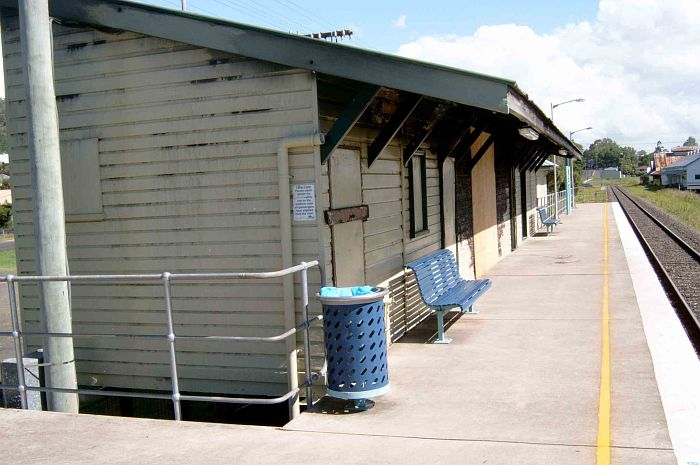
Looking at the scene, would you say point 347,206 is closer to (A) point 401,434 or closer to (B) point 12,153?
(A) point 401,434

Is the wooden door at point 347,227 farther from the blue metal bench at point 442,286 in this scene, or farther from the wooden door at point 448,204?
the wooden door at point 448,204

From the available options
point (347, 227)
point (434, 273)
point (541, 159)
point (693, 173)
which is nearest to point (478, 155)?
point (434, 273)

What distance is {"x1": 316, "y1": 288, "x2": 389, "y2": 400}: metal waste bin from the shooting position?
18.1 ft

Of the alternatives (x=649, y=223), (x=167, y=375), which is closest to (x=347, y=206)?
(x=167, y=375)

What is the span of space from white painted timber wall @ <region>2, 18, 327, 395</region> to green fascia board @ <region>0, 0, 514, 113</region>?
→ 202 mm

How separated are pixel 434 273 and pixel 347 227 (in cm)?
231

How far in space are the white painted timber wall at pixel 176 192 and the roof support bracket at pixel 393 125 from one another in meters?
1.45

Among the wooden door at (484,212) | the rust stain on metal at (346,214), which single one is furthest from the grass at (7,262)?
the rust stain on metal at (346,214)

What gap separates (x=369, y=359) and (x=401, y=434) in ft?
2.45

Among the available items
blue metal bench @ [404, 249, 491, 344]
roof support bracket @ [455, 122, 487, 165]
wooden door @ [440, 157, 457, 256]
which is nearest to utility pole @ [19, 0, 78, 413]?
blue metal bench @ [404, 249, 491, 344]

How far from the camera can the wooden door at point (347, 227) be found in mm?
6773

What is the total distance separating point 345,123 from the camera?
6426 millimetres

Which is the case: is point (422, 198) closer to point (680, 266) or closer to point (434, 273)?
point (434, 273)

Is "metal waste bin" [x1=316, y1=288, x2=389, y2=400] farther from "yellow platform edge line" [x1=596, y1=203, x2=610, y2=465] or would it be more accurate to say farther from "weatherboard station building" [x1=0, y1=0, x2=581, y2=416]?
"yellow platform edge line" [x1=596, y1=203, x2=610, y2=465]
